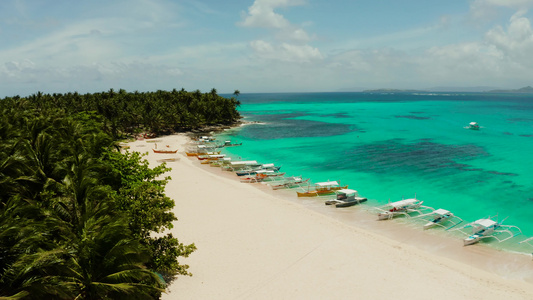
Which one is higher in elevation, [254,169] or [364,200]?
[254,169]

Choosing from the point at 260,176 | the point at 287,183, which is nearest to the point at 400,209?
the point at 287,183

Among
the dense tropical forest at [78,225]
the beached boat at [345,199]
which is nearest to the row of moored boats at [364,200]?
the beached boat at [345,199]

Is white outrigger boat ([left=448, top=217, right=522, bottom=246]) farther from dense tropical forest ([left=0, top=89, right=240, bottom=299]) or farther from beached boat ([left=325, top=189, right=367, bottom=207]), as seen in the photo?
dense tropical forest ([left=0, top=89, right=240, bottom=299])

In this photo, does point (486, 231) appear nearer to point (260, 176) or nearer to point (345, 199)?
point (345, 199)

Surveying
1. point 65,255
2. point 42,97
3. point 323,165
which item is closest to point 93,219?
point 65,255

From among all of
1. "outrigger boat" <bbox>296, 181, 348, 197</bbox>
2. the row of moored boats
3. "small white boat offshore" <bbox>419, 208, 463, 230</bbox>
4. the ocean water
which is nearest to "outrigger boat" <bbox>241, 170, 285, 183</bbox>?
the row of moored boats

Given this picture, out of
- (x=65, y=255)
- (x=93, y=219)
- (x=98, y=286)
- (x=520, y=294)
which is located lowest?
(x=520, y=294)

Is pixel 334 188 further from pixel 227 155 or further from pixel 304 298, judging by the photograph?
pixel 227 155
